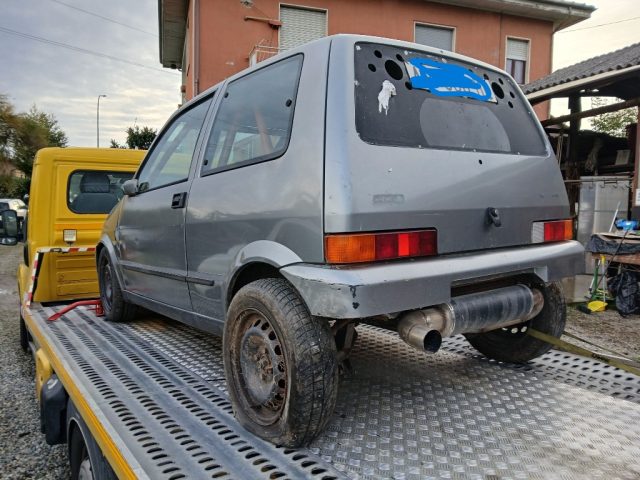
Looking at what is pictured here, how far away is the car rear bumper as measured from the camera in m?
1.71

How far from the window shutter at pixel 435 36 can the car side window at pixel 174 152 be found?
13541 millimetres

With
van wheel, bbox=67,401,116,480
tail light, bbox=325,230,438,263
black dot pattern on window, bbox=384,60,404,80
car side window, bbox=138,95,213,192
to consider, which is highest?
black dot pattern on window, bbox=384,60,404,80

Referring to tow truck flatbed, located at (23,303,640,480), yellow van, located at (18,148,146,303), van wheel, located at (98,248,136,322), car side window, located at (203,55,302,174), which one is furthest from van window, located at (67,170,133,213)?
car side window, located at (203,55,302,174)

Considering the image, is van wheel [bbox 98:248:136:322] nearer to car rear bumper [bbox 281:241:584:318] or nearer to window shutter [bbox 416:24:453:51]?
car rear bumper [bbox 281:241:584:318]

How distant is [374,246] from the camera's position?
72.1 inches

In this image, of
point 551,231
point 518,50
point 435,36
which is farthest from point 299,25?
point 551,231

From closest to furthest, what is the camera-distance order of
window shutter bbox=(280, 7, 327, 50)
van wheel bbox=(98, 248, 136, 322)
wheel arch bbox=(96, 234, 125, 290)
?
wheel arch bbox=(96, 234, 125, 290), van wheel bbox=(98, 248, 136, 322), window shutter bbox=(280, 7, 327, 50)

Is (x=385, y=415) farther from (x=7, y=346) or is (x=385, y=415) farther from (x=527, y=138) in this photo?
(x=7, y=346)

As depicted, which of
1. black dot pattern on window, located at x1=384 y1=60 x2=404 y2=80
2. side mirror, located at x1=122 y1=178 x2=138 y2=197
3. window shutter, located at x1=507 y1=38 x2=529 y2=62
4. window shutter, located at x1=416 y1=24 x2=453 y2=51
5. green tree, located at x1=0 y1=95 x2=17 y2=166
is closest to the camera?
black dot pattern on window, located at x1=384 y1=60 x2=404 y2=80

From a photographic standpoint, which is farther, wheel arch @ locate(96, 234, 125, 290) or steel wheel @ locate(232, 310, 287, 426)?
wheel arch @ locate(96, 234, 125, 290)

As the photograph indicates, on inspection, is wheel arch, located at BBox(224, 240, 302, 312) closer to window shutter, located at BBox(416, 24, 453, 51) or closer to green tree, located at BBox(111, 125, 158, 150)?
window shutter, located at BBox(416, 24, 453, 51)

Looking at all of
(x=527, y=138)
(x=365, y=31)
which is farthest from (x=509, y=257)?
(x=365, y=31)

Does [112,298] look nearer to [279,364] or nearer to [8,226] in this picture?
[8,226]

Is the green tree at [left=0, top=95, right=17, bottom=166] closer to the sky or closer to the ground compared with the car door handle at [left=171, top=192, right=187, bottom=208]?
closer to the sky
